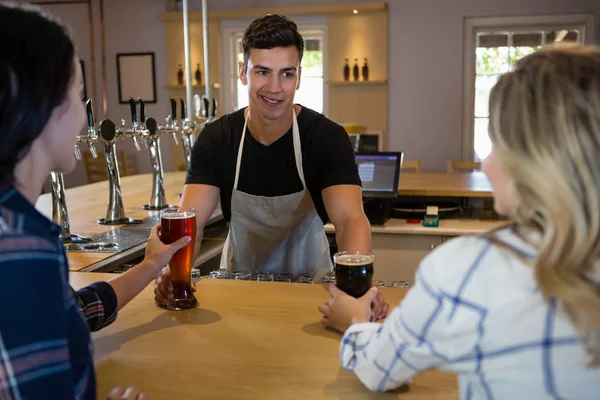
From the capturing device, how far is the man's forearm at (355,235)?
176 centimetres

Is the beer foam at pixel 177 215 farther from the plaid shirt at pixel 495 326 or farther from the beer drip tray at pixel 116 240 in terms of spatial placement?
the beer drip tray at pixel 116 240

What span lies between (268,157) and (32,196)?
4.32 ft

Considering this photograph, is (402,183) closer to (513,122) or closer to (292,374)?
(292,374)

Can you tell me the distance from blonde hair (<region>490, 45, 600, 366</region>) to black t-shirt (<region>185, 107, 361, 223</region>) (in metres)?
1.31

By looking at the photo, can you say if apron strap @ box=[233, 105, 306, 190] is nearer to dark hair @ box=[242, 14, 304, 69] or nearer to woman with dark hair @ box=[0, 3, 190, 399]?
dark hair @ box=[242, 14, 304, 69]

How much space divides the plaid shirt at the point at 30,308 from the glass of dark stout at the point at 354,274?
58 centimetres

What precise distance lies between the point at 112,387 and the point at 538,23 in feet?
21.8

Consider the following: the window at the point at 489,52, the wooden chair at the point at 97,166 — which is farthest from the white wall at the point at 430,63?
the wooden chair at the point at 97,166

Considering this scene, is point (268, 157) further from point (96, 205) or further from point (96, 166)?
point (96, 166)

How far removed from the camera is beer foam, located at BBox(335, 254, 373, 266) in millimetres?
1247

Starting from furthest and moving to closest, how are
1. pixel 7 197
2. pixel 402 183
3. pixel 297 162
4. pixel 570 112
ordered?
pixel 402 183
pixel 297 162
pixel 7 197
pixel 570 112

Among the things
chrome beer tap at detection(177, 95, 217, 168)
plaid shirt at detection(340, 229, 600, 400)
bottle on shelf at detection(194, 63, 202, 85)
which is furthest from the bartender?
bottle on shelf at detection(194, 63, 202, 85)

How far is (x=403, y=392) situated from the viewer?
38.7 inches

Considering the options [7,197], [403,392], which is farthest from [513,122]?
[7,197]
